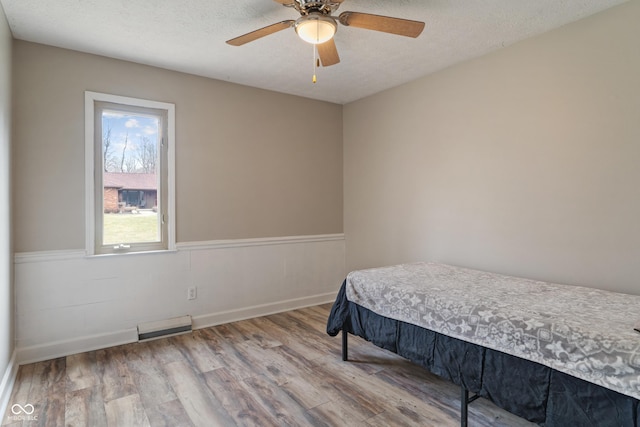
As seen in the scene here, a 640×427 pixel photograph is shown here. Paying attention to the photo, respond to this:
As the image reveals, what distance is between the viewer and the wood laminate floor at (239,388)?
204 cm

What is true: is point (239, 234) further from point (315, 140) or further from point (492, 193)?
point (492, 193)

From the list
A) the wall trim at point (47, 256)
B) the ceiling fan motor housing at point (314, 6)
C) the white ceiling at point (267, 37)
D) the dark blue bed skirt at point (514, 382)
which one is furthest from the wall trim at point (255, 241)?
the ceiling fan motor housing at point (314, 6)

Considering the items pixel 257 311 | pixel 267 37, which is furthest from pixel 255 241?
pixel 267 37

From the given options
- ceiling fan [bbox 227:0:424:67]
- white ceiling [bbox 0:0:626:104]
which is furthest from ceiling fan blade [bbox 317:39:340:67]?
white ceiling [bbox 0:0:626:104]

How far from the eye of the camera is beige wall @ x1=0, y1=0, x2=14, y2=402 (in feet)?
7.26

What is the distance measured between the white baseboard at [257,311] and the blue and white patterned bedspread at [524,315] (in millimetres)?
1557

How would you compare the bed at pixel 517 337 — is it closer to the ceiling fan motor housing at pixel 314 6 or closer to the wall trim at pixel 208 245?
the wall trim at pixel 208 245

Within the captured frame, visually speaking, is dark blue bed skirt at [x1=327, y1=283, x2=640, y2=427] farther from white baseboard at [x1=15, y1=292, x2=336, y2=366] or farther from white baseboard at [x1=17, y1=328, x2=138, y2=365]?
white baseboard at [x1=17, y1=328, x2=138, y2=365]

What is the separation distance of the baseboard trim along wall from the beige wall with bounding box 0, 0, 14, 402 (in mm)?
192

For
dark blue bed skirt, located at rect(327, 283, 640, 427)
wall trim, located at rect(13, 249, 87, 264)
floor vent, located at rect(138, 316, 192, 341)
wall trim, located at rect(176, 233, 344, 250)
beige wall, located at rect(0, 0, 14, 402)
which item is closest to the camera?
dark blue bed skirt, located at rect(327, 283, 640, 427)

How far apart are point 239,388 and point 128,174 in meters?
2.13

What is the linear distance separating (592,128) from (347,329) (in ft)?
7.34

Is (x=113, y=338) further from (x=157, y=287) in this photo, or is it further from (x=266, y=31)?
(x=266, y=31)

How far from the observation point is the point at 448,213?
11.0ft
